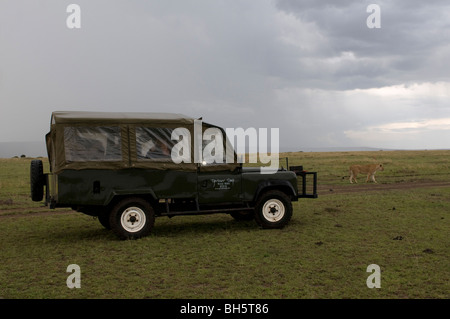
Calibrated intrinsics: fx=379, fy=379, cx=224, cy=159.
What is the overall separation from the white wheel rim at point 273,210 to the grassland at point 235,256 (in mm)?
389

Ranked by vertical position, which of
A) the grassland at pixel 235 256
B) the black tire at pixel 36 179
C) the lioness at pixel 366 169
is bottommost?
the grassland at pixel 235 256

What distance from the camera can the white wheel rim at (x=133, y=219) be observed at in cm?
856

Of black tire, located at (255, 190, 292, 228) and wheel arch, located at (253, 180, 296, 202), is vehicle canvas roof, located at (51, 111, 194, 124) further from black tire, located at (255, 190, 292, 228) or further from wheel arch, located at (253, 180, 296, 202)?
black tire, located at (255, 190, 292, 228)

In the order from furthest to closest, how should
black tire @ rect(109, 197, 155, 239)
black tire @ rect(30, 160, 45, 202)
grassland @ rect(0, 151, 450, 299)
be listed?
black tire @ rect(30, 160, 45, 202)
black tire @ rect(109, 197, 155, 239)
grassland @ rect(0, 151, 450, 299)

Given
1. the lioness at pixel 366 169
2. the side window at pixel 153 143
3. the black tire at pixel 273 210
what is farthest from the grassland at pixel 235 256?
the lioness at pixel 366 169

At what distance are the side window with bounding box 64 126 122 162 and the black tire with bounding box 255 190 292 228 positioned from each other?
3.64m

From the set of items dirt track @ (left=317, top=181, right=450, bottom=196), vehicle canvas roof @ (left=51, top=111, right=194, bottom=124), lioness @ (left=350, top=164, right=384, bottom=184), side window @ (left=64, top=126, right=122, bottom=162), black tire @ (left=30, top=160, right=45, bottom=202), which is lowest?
dirt track @ (left=317, top=181, right=450, bottom=196)

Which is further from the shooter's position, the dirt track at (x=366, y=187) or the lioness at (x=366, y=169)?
the lioness at (x=366, y=169)

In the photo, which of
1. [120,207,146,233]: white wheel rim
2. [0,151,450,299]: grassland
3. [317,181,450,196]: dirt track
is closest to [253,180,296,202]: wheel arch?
[0,151,450,299]: grassland

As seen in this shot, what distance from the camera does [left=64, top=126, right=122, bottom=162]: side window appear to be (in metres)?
8.07

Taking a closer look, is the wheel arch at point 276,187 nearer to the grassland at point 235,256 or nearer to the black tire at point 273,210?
the black tire at point 273,210

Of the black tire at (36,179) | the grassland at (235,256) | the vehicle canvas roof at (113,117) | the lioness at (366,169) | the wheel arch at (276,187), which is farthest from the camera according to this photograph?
the lioness at (366,169)
